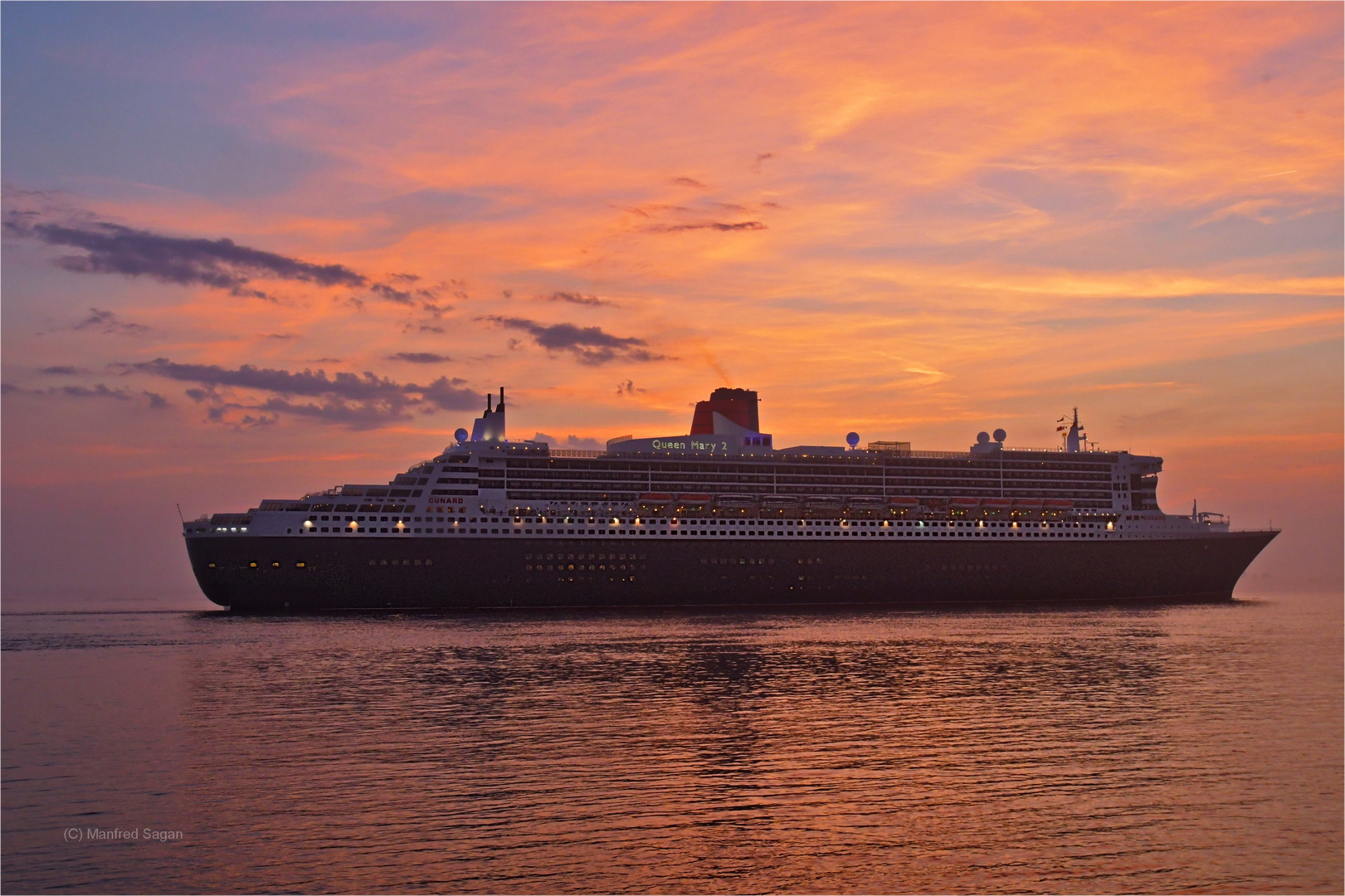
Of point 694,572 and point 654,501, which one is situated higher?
point 654,501

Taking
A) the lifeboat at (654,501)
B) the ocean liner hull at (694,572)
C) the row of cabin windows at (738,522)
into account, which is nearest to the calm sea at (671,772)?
the ocean liner hull at (694,572)

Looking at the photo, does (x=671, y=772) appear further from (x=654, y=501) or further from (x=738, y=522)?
(x=654, y=501)

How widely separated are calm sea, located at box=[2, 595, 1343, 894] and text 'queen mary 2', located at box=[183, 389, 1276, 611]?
27.4 m

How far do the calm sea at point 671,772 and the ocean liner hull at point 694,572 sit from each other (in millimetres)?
26234

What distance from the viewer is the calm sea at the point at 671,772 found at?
22.5 metres

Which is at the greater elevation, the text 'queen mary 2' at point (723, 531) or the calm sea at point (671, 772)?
the text 'queen mary 2' at point (723, 531)

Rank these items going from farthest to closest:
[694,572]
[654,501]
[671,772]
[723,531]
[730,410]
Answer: [730,410]
[654,501]
[723,531]
[694,572]
[671,772]

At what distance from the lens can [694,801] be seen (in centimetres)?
2686

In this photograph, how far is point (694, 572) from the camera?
95.4 m

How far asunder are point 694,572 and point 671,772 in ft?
215

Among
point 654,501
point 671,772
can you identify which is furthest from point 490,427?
point 671,772

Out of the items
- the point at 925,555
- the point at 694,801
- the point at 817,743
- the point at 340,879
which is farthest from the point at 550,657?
the point at 925,555

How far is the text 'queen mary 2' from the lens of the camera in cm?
8606

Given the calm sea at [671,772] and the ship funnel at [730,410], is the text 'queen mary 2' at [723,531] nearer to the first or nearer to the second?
the ship funnel at [730,410]
